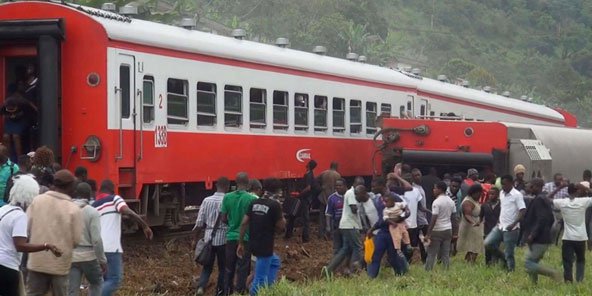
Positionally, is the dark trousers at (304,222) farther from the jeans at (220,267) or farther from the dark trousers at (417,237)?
the jeans at (220,267)

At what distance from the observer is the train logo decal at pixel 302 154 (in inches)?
809

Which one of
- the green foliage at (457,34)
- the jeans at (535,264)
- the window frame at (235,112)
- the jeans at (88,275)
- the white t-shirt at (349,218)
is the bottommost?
the jeans at (535,264)

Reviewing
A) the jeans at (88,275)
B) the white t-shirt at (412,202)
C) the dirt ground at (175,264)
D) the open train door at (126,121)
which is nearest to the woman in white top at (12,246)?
the jeans at (88,275)

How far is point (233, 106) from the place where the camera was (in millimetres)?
18422

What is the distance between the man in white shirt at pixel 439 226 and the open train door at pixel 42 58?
5122mm

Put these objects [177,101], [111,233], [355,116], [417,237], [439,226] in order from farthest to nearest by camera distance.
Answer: [355,116], [177,101], [417,237], [439,226], [111,233]

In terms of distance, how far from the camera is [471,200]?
51.4 feet

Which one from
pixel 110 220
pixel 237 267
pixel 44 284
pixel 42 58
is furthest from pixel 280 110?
pixel 44 284

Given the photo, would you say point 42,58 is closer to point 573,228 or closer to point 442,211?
point 442,211

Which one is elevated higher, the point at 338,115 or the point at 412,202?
the point at 338,115

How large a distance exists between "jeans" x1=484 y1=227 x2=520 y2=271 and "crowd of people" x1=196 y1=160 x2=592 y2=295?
1cm

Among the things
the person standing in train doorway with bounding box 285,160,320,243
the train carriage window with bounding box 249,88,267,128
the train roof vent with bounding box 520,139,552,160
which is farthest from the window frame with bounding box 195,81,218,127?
the train roof vent with bounding box 520,139,552,160

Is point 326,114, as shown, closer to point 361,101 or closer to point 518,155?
point 361,101

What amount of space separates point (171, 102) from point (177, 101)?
0.17 m
